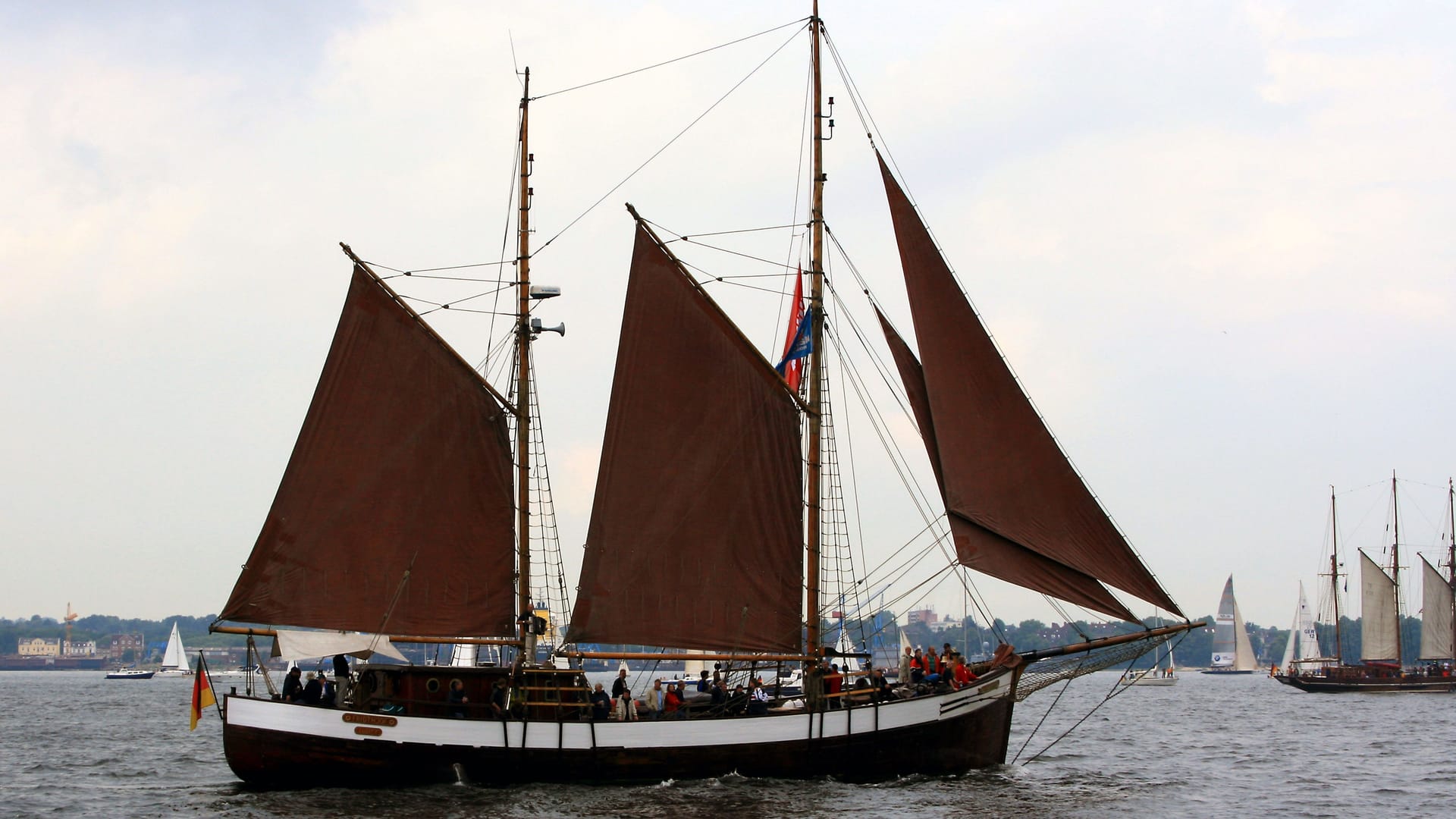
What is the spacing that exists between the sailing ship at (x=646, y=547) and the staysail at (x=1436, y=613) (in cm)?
8106

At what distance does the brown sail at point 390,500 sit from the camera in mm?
34406

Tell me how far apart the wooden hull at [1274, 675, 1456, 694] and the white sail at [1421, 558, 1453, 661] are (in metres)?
5.53

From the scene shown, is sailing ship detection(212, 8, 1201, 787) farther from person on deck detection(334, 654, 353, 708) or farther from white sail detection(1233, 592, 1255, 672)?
white sail detection(1233, 592, 1255, 672)

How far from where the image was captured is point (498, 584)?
1409 inches

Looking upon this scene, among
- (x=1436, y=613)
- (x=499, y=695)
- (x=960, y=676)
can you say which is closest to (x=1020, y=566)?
(x=960, y=676)

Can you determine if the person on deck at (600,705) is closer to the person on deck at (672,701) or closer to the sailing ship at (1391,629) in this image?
the person on deck at (672,701)

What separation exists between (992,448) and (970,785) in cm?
814

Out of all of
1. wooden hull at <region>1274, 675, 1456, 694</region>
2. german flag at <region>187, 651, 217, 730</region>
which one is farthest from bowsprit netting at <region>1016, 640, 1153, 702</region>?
wooden hull at <region>1274, 675, 1456, 694</region>

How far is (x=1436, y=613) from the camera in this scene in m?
106

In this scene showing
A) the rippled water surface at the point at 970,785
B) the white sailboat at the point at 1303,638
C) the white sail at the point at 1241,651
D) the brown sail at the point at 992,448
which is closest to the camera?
the rippled water surface at the point at 970,785

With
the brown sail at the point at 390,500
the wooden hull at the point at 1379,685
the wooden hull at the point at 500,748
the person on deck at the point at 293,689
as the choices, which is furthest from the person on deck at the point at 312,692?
the wooden hull at the point at 1379,685

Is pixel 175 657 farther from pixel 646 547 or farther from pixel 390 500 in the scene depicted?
pixel 646 547

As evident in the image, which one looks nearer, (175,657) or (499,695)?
(499,695)

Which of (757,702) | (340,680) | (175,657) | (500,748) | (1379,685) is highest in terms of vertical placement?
(340,680)
